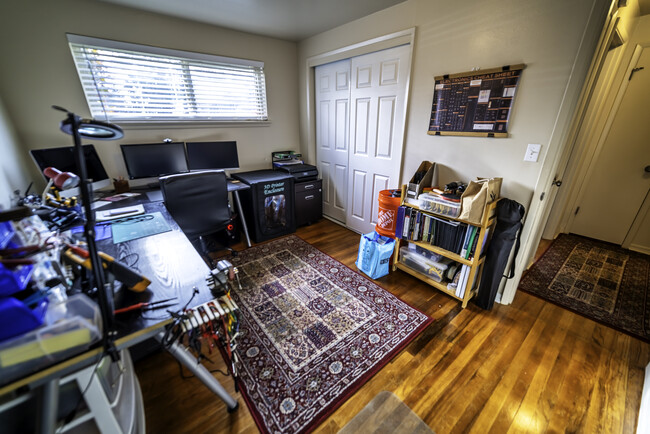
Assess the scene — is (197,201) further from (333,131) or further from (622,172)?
(622,172)

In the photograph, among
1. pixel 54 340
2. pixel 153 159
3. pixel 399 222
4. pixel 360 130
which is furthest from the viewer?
pixel 360 130

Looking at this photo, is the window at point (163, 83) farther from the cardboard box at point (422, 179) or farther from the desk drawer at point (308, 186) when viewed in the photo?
the cardboard box at point (422, 179)

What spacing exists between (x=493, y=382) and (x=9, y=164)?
341 cm

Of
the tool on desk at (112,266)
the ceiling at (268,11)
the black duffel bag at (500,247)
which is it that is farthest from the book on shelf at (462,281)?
the ceiling at (268,11)

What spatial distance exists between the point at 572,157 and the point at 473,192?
1.62 meters

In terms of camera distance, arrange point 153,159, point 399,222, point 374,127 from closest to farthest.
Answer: point 399,222 → point 153,159 → point 374,127

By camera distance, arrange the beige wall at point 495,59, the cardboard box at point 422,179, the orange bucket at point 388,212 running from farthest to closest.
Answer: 1. the orange bucket at point 388,212
2. the cardboard box at point 422,179
3. the beige wall at point 495,59

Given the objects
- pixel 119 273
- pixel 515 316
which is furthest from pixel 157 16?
pixel 515 316

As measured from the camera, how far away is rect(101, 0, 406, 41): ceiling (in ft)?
6.79

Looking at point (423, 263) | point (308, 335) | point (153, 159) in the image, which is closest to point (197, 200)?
point (153, 159)

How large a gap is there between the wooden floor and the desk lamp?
78 centimetres

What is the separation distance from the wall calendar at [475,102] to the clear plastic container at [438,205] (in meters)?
0.58

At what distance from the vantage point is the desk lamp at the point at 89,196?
0.62 m

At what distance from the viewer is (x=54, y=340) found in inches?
25.7
